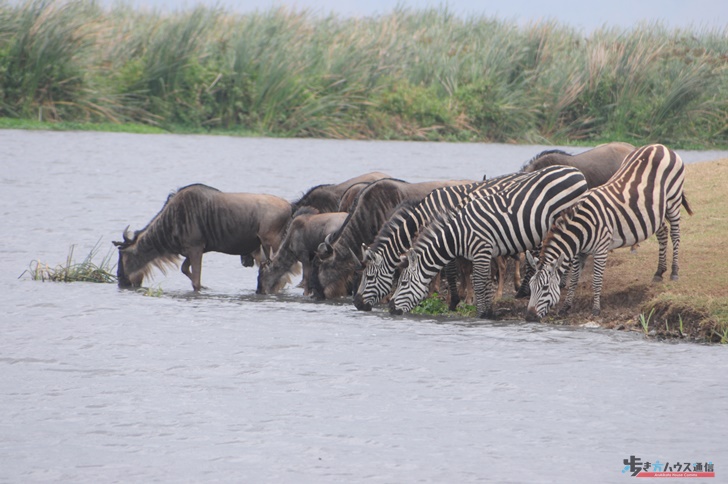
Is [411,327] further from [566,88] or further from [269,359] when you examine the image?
[566,88]

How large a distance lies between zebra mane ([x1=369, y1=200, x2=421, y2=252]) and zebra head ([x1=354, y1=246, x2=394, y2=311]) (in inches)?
4.7

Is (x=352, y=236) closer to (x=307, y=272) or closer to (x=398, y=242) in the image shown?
(x=398, y=242)

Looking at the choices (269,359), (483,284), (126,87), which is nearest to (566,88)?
(126,87)

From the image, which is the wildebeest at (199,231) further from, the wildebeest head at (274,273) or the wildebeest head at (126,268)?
the wildebeest head at (274,273)

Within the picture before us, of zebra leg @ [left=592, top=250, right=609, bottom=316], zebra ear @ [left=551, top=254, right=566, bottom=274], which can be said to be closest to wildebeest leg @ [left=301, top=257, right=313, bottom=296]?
zebra ear @ [left=551, top=254, right=566, bottom=274]

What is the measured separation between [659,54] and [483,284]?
25.8 m

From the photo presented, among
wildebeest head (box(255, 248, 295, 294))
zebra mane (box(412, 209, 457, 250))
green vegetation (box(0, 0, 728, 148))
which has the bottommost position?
wildebeest head (box(255, 248, 295, 294))

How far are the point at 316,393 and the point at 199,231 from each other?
5.90 meters

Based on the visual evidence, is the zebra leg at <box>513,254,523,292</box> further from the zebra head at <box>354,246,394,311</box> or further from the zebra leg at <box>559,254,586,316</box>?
the zebra head at <box>354,246,394,311</box>

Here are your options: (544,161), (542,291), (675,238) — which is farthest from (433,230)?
(544,161)

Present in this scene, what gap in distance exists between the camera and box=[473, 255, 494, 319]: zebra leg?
13391mm

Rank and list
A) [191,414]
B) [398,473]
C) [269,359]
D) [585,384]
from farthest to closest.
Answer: [269,359], [585,384], [191,414], [398,473]

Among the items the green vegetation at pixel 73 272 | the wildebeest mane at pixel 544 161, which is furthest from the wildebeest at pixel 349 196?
the green vegetation at pixel 73 272

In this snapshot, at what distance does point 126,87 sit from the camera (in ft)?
116
